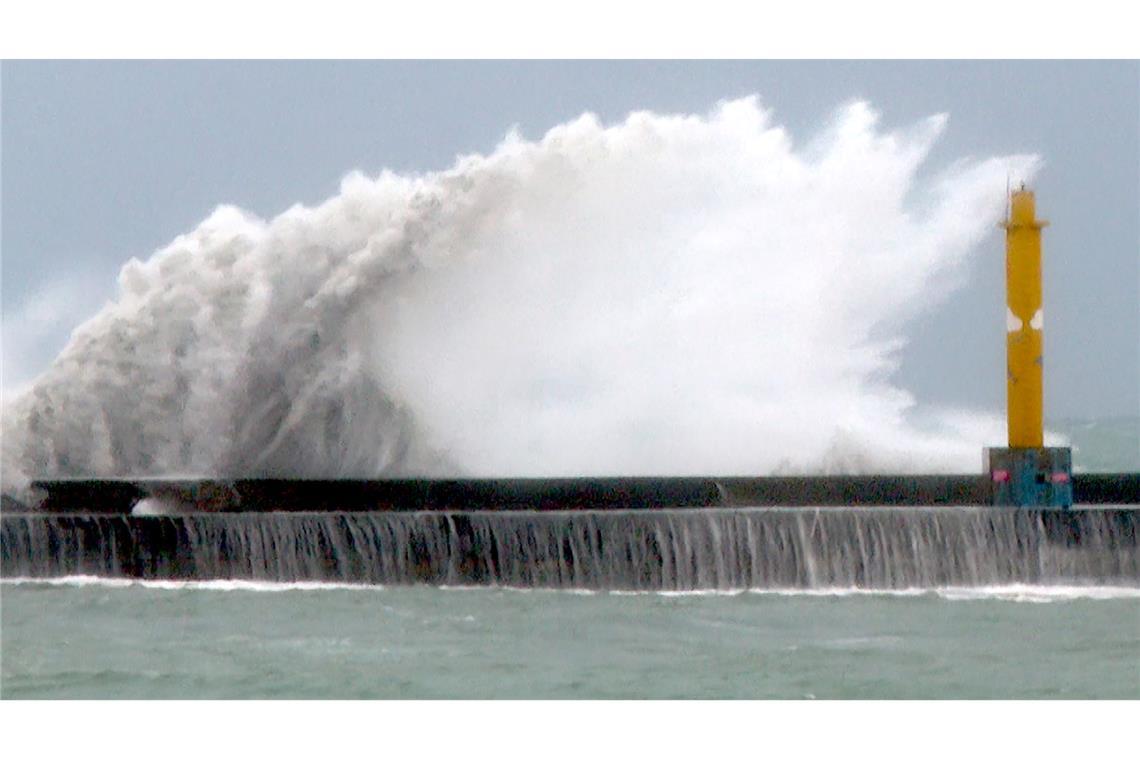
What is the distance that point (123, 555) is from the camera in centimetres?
1085

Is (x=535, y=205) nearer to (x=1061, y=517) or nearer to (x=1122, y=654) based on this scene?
(x=1061, y=517)

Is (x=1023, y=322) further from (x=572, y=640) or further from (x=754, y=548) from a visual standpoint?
(x=572, y=640)

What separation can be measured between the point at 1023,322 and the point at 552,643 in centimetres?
363

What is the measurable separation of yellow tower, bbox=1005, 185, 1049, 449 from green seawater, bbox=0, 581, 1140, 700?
3.38 feet

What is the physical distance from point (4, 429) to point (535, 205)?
4213 mm

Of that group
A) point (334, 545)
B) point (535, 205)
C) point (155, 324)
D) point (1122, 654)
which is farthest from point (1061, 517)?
point (155, 324)

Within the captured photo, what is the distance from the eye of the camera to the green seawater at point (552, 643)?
316 inches

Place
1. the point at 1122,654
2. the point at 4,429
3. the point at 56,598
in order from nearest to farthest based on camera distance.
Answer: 1. the point at 1122,654
2. the point at 56,598
3. the point at 4,429

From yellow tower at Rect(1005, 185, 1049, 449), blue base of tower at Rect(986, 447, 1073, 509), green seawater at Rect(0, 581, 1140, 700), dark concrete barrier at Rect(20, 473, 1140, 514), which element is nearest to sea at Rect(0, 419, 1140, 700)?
green seawater at Rect(0, 581, 1140, 700)

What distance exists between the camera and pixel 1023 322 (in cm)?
1075

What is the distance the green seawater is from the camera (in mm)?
8039

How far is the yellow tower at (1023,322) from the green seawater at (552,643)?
3.38 feet

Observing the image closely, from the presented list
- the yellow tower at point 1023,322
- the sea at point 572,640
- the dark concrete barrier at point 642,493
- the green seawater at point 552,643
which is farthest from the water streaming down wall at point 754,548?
the yellow tower at point 1023,322

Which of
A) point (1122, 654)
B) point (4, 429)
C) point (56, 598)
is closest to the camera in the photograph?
point (1122, 654)
